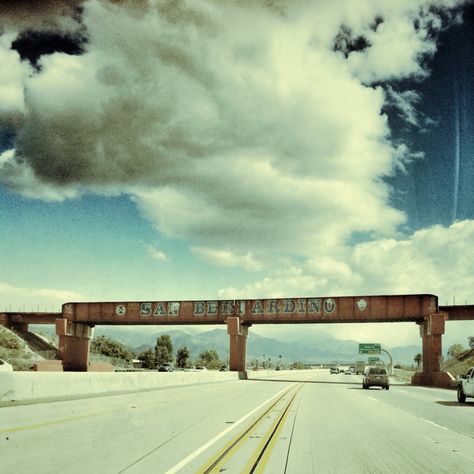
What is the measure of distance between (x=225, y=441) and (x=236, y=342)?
48.6 metres

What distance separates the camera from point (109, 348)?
475 ft

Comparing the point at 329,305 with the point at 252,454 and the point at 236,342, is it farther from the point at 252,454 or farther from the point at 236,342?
the point at 252,454

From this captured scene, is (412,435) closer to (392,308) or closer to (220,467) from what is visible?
(220,467)

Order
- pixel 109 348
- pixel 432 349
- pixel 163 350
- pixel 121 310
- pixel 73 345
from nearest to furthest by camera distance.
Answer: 1. pixel 432 349
2. pixel 121 310
3. pixel 73 345
4. pixel 109 348
5. pixel 163 350

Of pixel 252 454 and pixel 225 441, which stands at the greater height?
pixel 252 454

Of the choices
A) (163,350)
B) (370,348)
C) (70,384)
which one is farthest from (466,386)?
(163,350)

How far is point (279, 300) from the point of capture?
5900cm

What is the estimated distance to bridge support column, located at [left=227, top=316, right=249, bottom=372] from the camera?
58.8m

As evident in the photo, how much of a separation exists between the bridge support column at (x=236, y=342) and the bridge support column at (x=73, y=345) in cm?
1745

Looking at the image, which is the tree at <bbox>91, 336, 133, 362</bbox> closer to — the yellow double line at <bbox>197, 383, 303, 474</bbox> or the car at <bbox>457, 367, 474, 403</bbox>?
the car at <bbox>457, 367, 474, 403</bbox>

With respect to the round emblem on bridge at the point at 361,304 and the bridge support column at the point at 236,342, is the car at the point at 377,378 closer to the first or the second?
the round emblem on bridge at the point at 361,304

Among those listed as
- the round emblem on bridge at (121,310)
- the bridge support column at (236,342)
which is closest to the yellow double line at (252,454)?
the bridge support column at (236,342)

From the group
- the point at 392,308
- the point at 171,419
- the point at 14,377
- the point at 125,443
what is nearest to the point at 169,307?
the point at 392,308

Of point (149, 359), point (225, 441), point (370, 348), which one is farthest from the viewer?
point (149, 359)
